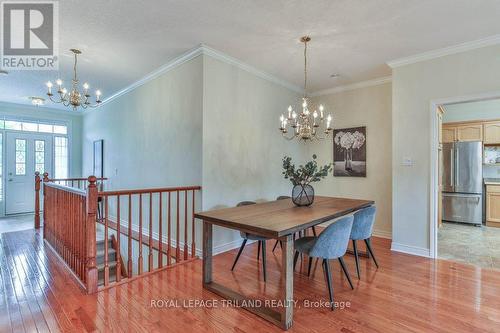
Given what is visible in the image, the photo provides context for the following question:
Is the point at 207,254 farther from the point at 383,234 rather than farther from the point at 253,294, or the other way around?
the point at 383,234

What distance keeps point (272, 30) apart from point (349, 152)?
2.88 metres

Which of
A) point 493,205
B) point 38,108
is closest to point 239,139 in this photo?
point 493,205

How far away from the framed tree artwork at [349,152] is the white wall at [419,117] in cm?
94

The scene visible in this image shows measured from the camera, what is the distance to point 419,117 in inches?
140

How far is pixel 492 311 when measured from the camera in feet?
7.04

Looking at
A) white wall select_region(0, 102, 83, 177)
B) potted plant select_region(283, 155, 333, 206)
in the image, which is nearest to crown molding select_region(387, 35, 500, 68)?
potted plant select_region(283, 155, 333, 206)

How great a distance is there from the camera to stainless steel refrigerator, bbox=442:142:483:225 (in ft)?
17.0

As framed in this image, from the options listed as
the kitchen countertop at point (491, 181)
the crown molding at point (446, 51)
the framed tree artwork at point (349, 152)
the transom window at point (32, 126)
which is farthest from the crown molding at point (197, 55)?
the kitchen countertop at point (491, 181)

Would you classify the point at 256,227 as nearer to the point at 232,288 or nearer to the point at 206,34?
the point at 232,288

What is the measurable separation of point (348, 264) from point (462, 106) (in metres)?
5.03

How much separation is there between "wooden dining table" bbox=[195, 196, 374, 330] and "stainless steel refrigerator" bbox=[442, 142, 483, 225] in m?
3.91

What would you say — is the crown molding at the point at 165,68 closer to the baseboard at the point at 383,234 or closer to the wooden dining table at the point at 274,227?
the wooden dining table at the point at 274,227

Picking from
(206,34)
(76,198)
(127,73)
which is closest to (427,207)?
(206,34)

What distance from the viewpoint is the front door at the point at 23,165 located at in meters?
6.32
